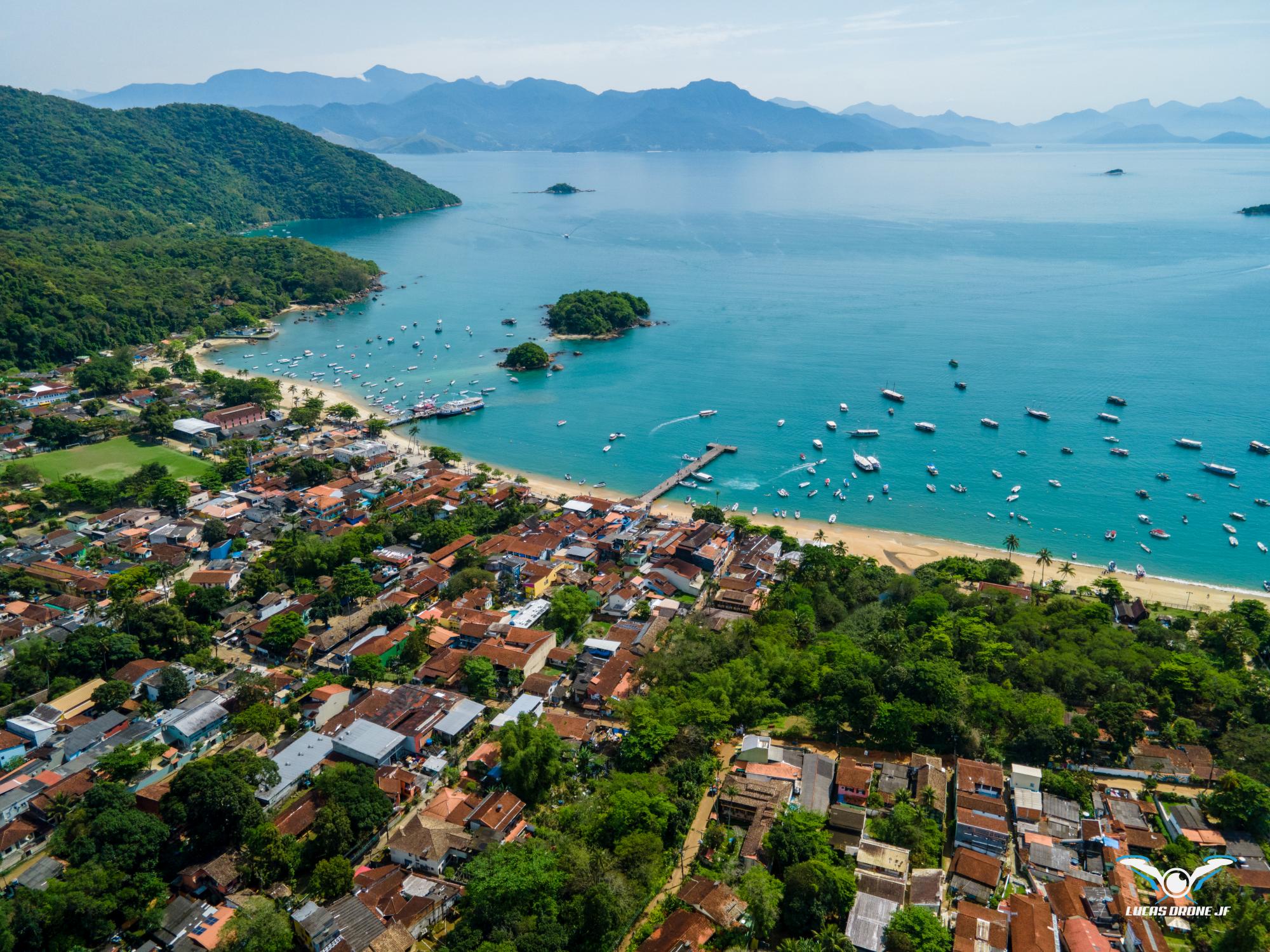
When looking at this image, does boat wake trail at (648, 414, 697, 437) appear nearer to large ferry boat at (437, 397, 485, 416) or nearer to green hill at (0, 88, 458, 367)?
large ferry boat at (437, 397, 485, 416)

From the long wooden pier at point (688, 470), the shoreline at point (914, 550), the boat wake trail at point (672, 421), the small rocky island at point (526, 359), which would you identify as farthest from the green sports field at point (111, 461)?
the boat wake trail at point (672, 421)

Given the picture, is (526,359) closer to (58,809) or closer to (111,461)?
(111,461)

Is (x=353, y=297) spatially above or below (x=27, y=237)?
below

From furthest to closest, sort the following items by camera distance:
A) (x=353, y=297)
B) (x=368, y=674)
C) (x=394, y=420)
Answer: (x=353, y=297) < (x=394, y=420) < (x=368, y=674)

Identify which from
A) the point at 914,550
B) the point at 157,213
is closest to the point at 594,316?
the point at 914,550

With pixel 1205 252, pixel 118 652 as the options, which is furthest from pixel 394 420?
pixel 1205 252

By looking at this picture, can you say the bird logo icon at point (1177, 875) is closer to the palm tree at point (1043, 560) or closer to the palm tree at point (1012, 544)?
the palm tree at point (1043, 560)

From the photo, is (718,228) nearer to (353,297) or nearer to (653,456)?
(353,297)

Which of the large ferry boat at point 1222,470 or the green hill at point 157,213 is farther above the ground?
the green hill at point 157,213
